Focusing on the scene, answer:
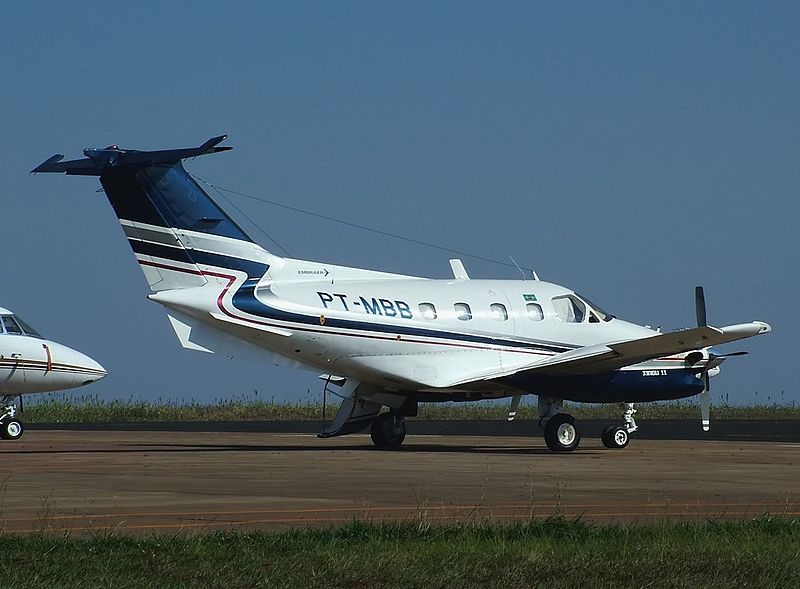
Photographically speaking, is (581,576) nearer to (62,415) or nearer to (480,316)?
(480,316)

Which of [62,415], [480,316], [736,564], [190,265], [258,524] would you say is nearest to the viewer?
[736,564]

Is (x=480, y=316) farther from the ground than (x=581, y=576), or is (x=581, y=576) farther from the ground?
(x=480, y=316)

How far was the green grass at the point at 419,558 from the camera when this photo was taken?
10430mm

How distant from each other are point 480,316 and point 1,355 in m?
13.9

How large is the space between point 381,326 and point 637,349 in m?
5.58

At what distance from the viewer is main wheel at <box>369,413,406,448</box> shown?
32.1 meters

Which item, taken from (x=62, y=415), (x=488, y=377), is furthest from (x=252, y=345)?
(x=62, y=415)

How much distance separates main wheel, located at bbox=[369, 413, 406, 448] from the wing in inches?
146

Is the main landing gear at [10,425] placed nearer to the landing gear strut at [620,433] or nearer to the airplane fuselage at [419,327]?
the airplane fuselage at [419,327]

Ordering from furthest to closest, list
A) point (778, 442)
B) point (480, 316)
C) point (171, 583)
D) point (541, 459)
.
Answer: point (778, 442)
point (480, 316)
point (541, 459)
point (171, 583)

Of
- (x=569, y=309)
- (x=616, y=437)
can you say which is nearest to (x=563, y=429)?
(x=616, y=437)

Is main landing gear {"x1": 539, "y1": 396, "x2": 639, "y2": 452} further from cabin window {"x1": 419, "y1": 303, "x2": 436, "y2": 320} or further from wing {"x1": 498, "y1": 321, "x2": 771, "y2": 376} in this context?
cabin window {"x1": 419, "y1": 303, "x2": 436, "y2": 320}

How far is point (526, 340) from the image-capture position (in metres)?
31.3

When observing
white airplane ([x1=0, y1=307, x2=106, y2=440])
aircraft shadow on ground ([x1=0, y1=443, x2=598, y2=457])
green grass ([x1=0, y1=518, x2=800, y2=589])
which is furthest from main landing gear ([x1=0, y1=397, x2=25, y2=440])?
green grass ([x1=0, y1=518, x2=800, y2=589])
